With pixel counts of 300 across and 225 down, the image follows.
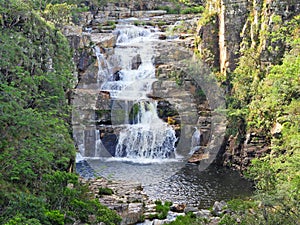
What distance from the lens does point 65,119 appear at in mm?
23344

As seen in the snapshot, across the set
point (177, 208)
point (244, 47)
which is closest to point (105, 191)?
point (177, 208)

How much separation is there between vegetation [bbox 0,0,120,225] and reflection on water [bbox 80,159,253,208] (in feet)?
18.8

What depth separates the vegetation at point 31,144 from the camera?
45.9 ft

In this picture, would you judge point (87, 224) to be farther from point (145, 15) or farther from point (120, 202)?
point (145, 15)

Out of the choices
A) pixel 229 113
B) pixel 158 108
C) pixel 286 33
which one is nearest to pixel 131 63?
pixel 158 108

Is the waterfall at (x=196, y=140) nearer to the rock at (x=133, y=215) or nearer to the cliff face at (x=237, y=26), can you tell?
the cliff face at (x=237, y=26)

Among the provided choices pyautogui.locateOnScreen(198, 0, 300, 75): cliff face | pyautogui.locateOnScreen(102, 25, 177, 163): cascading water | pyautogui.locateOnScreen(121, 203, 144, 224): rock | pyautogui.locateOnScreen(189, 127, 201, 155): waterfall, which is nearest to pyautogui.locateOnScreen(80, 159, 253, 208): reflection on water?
pyautogui.locateOnScreen(102, 25, 177, 163): cascading water

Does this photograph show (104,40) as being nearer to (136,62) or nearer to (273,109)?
(136,62)

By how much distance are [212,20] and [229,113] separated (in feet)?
28.7

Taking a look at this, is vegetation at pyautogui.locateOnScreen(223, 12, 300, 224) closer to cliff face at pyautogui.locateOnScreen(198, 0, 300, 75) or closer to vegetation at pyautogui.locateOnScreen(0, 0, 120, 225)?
cliff face at pyautogui.locateOnScreen(198, 0, 300, 75)

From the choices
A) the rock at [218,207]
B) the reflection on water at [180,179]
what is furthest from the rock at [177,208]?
the rock at [218,207]

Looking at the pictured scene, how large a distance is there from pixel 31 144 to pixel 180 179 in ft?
39.0

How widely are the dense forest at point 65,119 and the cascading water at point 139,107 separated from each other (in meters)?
4.95

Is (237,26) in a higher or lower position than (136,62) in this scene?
higher
